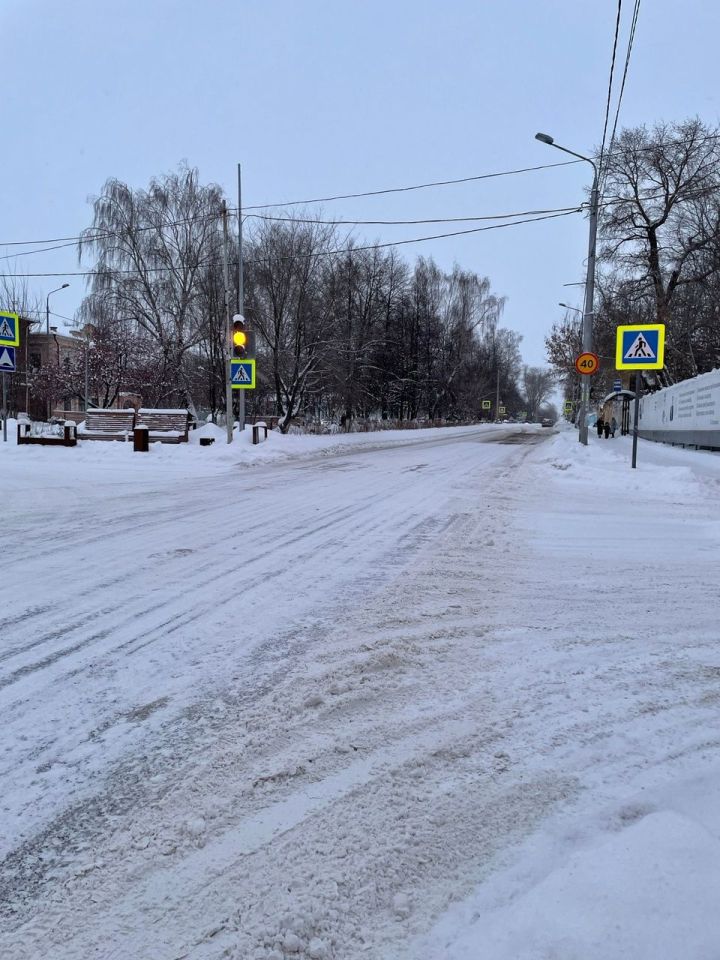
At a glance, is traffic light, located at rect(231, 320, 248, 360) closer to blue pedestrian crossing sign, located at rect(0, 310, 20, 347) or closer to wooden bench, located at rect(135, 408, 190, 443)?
wooden bench, located at rect(135, 408, 190, 443)

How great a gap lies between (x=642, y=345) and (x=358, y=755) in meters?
12.4

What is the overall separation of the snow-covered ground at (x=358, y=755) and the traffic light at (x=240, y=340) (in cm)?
1326

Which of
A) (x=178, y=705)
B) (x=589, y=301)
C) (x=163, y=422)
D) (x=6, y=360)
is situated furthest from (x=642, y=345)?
(x=6, y=360)

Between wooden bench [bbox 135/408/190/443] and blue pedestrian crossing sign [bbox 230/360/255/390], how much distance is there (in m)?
3.31

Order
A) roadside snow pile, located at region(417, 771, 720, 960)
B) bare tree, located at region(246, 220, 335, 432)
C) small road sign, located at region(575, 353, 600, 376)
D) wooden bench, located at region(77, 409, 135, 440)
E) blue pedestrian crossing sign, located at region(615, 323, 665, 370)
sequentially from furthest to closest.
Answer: bare tree, located at region(246, 220, 335, 432) → wooden bench, located at region(77, 409, 135, 440) → small road sign, located at region(575, 353, 600, 376) → blue pedestrian crossing sign, located at region(615, 323, 665, 370) → roadside snow pile, located at region(417, 771, 720, 960)

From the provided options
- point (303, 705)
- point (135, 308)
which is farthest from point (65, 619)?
point (135, 308)

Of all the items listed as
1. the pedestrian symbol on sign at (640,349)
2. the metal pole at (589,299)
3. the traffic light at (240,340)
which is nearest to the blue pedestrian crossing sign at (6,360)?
the traffic light at (240,340)

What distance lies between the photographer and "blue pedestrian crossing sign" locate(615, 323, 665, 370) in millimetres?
12695

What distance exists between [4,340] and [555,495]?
52.3 ft

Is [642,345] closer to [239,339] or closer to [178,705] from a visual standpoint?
[239,339]

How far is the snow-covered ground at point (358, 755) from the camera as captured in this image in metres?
1.69

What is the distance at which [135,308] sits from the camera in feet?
96.2

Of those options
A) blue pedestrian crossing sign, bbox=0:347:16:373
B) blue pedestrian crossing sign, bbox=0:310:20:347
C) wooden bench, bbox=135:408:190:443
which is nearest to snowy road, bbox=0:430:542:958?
blue pedestrian crossing sign, bbox=0:347:16:373

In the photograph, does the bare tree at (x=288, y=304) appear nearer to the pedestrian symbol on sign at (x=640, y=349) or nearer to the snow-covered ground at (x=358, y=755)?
the pedestrian symbol on sign at (x=640, y=349)
